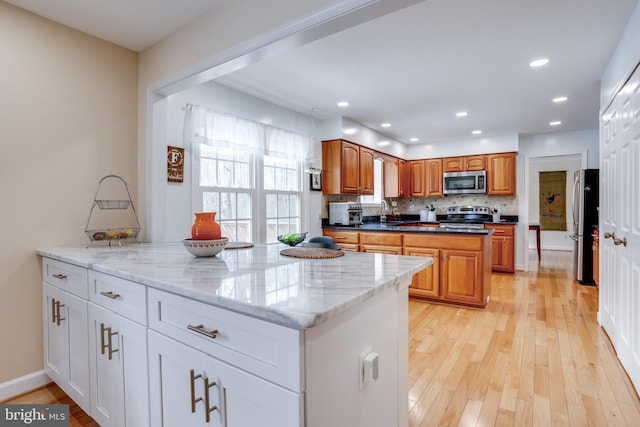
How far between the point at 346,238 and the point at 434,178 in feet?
9.67

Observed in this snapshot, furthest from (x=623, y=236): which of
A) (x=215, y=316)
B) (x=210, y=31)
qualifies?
(x=210, y=31)

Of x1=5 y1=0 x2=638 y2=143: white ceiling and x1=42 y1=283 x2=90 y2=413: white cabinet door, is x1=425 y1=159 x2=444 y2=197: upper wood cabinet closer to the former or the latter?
x1=5 y1=0 x2=638 y2=143: white ceiling

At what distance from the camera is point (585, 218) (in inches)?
180

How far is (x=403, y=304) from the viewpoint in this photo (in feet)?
4.72

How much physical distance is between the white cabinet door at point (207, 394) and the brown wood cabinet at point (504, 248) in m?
5.40

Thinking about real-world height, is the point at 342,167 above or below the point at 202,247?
above

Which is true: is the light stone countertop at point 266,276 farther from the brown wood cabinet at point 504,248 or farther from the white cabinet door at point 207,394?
the brown wood cabinet at point 504,248

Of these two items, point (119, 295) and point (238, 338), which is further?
point (119, 295)

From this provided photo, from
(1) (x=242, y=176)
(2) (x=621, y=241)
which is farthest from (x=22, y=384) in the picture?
(2) (x=621, y=241)

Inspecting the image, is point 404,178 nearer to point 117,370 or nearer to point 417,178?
Result: point 417,178

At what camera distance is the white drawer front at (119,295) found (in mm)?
1346

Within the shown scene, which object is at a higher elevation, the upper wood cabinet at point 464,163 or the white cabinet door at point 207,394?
the upper wood cabinet at point 464,163

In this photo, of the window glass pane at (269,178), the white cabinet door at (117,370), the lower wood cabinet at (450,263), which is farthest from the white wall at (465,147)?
the white cabinet door at (117,370)

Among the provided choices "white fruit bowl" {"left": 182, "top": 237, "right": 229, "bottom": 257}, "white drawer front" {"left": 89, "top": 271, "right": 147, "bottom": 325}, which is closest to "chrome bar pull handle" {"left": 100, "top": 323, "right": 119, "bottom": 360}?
"white drawer front" {"left": 89, "top": 271, "right": 147, "bottom": 325}
